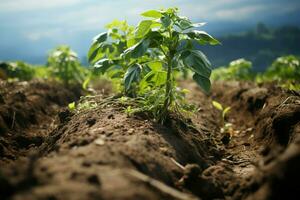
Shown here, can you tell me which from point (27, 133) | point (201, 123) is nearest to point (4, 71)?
point (27, 133)

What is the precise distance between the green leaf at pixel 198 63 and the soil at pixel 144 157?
1.71ft

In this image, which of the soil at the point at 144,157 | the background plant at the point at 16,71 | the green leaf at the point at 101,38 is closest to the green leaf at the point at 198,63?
the soil at the point at 144,157

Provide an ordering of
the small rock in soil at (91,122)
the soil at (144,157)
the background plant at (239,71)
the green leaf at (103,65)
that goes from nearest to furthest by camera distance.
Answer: the soil at (144,157) → the small rock in soil at (91,122) → the green leaf at (103,65) → the background plant at (239,71)

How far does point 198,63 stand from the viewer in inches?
116

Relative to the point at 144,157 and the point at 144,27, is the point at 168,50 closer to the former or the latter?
the point at 144,27

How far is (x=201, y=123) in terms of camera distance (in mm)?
4180

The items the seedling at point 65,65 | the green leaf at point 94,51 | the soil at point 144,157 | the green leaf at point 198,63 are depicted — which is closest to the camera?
the soil at point 144,157

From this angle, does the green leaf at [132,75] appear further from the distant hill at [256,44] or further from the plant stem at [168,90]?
the distant hill at [256,44]

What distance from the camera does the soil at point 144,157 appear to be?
1716 millimetres

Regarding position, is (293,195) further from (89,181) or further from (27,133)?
(27,133)

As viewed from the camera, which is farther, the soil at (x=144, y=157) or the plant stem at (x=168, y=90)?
the plant stem at (x=168, y=90)

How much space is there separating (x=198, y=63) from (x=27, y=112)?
8.76 feet

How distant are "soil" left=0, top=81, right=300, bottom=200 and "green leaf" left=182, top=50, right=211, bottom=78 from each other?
520 millimetres

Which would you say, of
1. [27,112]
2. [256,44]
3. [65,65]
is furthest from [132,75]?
[256,44]
